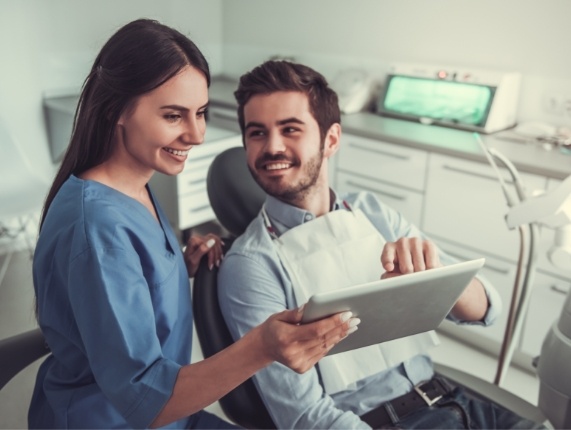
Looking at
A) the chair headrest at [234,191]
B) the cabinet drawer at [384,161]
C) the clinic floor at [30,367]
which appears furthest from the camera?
the cabinet drawer at [384,161]

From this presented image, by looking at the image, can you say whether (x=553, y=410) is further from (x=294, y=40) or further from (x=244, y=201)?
(x=294, y=40)

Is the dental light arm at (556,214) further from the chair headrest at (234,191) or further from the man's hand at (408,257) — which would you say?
the chair headrest at (234,191)

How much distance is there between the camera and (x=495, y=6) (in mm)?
2939

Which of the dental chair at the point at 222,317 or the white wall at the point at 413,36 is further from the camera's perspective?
the white wall at the point at 413,36

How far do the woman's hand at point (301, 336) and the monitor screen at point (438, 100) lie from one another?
2246 mm

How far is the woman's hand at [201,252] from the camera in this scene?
138 centimetres

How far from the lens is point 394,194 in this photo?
2879mm

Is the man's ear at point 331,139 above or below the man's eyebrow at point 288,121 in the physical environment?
below

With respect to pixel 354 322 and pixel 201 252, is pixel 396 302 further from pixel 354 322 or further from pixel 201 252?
pixel 201 252

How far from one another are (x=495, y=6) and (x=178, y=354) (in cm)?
255

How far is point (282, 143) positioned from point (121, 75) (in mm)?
472

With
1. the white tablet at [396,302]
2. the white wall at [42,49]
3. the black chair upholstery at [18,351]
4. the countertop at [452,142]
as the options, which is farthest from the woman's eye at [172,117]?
the white wall at [42,49]

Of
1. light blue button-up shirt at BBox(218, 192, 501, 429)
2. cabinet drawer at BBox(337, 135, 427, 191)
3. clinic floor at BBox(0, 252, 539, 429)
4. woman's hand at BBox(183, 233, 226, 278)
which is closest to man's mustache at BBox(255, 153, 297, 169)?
light blue button-up shirt at BBox(218, 192, 501, 429)

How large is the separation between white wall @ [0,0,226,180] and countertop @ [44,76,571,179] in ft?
0.85
